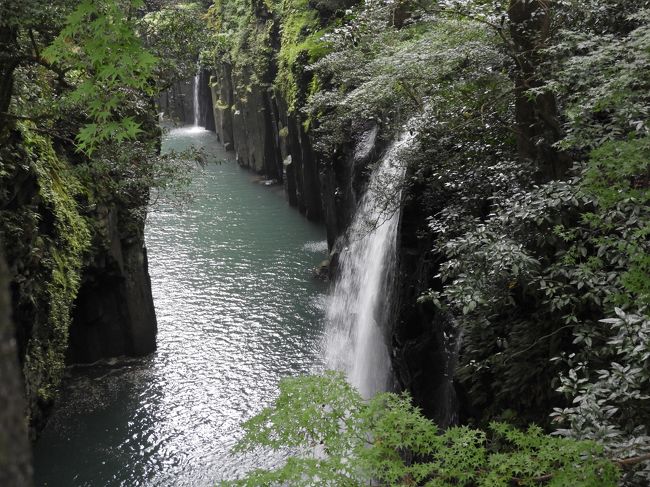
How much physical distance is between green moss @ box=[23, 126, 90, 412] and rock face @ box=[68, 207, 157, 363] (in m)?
1.41

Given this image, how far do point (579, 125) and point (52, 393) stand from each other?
10.4 metres

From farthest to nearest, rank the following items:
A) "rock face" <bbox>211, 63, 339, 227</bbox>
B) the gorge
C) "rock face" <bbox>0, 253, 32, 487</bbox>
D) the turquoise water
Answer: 1. "rock face" <bbox>211, 63, 339, 227</bbox>
2. the turquoise water
3. the gorge
4. "rock face" <bbox>0, 253, 32, 487</bbox>

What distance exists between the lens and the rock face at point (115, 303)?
15.5 m

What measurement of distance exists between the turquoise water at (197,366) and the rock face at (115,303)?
0.46 metres

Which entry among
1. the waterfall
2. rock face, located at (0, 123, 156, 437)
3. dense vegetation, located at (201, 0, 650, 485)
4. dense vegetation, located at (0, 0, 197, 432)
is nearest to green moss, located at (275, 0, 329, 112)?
dense vegetation, located at (0, 0, 197, 432)

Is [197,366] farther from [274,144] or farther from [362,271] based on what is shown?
[274,144]

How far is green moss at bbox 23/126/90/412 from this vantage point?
11.2 m

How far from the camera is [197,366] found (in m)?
16.5

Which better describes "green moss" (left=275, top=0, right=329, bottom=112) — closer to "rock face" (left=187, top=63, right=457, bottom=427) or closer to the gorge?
the gorge

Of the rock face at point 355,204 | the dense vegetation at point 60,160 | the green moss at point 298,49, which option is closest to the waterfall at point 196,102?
the rock face at point 355,204

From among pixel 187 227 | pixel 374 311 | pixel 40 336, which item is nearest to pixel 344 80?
pixel 374 311

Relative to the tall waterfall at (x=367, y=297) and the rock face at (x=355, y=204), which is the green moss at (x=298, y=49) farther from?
the tall waterfall at (x=367, y=297)

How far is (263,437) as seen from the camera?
5.32 m

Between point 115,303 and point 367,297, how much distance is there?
665 cm
